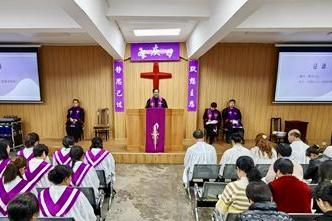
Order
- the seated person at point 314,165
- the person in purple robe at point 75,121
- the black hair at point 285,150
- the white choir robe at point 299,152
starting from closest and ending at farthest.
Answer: the black hair at point 285,150, the seated person at point 314,165, the white choir robe at point 299,152, the person in purple robe at point 75,121

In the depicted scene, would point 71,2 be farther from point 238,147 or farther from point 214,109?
point 214,109

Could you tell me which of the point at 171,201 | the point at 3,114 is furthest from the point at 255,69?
the point at 3,114

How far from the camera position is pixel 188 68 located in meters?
7.70

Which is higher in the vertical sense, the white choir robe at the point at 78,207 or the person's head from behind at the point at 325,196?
the person's head from behind at the point at 325,196

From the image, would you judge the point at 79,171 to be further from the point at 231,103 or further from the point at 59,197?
the point at 231,103

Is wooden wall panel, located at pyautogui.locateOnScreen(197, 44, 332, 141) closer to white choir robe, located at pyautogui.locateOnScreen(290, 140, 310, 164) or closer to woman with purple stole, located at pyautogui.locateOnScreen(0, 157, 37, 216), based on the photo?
white choir robe, located at pyautogui.locateOnScreen(290, 140, 310, 164)

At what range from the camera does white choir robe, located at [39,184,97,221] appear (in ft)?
8.03

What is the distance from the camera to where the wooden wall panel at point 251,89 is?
7.77 m

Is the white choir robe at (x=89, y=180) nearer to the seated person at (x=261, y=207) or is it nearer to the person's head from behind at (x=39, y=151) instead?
the person's head from behind at (x=39, y=151)

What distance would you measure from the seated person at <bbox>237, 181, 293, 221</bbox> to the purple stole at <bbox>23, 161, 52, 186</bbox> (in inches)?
88.6

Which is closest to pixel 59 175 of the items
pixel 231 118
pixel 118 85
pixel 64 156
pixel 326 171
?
pixel 64 156

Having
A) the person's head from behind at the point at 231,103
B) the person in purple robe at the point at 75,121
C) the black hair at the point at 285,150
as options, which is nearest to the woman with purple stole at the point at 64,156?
the black hair at the point at 285,150

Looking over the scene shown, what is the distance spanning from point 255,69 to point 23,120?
682 centimetres

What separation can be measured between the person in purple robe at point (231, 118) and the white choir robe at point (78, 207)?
532 centimetres
